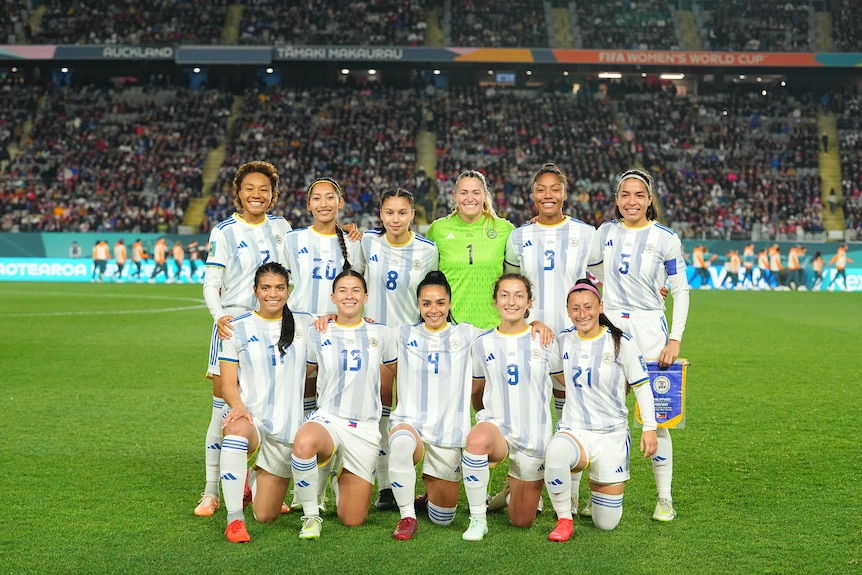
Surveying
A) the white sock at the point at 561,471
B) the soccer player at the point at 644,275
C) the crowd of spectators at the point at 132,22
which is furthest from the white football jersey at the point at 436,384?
the crowd of spectators at the point at 132,22

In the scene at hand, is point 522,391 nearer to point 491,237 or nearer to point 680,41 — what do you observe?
point 491,237

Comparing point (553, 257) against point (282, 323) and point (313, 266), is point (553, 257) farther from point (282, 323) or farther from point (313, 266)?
point (282, 323)

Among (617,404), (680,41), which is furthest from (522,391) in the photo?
(680,41)

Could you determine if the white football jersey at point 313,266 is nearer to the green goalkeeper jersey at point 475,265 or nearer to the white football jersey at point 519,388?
the green goalkeeper jersey at point 475,265

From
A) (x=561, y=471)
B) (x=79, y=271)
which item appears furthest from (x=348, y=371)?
(x=79, y=271)

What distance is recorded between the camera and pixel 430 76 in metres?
37.2

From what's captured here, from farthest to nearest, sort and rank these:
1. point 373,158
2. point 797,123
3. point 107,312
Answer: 1. point 797,123
2. point 373,158
3. point 107,312

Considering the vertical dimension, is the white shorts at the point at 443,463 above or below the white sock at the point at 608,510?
above

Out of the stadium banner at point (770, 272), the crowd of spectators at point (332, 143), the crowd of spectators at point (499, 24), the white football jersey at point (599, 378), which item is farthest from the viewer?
the crowd of spectators at point (499, 24)

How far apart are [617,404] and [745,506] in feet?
3.47

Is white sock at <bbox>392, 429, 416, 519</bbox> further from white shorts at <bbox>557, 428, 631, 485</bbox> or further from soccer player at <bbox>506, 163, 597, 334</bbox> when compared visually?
soccer player at <bbox>506, 163, 597, 334</bbox>

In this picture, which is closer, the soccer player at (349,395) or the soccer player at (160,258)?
the soccer player at (349,395)

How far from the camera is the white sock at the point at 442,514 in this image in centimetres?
494

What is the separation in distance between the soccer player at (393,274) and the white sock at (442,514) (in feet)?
1.82
